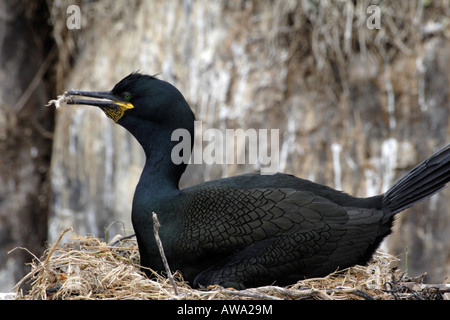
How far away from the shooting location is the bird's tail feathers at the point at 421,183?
3332 mm

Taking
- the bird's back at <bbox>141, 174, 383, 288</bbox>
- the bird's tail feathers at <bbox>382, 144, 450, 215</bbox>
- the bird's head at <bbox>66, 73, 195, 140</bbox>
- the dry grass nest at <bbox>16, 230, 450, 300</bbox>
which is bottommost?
the dry grass nest at <bbox>16, 230, 450, 300</bbox>

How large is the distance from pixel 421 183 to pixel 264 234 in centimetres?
95

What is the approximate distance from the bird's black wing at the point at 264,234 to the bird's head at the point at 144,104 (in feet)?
1.66


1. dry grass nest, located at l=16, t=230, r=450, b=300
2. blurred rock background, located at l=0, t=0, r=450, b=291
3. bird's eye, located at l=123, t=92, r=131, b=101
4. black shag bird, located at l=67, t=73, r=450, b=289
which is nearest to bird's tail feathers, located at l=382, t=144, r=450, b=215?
black shag bird, located at l=67, t=73, r=450, b=289

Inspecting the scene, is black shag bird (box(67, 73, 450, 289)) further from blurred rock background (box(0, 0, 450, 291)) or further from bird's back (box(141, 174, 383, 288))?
blurred rock background (box(0, 0, 450, 291))

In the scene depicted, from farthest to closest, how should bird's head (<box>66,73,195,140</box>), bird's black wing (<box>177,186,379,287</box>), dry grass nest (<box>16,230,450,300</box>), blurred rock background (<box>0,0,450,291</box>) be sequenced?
blurred rock background (<box>0,0,450,291</box>), bird's head (<box>66,73,195,140</box>), bird's black wing (<box>177,186,379,287</box>), dry grass nest (<box>16,230,450,300</box>)

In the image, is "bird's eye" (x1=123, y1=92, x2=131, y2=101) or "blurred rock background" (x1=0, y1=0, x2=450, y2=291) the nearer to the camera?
"bird's eye" (x1=123, y1=92, x2=131, y2=101)

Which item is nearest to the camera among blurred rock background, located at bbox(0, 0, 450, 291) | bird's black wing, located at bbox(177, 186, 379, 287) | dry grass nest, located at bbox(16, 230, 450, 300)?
dry grass nest, located at bbox(16, 230, 450, 300)

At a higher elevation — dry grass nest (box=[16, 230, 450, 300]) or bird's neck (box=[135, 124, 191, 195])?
bird's neck (box=[135, 124, 191, 195])

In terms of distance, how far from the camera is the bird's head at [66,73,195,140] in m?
3.52

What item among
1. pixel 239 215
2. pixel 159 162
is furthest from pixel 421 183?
pixel 159 162

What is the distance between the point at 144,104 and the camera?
353 cm

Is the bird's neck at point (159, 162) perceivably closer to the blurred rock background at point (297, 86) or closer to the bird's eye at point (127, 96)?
the bird's eye at point (127, 96)
